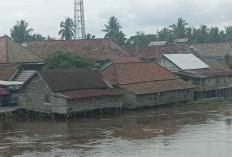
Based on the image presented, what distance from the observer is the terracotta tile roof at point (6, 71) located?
160 ft

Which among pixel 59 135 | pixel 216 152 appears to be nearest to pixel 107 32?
pixel 59 135

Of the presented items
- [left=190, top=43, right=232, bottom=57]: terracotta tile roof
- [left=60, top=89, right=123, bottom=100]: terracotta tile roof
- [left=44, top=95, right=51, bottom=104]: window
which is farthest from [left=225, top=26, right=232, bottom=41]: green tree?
[left=44, top=95, right=51, bottom=104]: window

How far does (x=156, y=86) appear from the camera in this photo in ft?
158

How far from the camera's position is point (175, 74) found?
55.0m

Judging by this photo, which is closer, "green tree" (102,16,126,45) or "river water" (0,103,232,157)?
"river water" (0,103,232,157)

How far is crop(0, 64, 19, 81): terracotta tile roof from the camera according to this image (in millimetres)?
48641

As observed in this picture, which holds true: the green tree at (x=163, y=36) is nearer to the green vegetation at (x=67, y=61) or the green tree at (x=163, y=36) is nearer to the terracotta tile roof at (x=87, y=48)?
the terracotta tile roof at (x=87, y=48)

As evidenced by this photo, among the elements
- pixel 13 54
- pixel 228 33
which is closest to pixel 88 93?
pixel 13 54

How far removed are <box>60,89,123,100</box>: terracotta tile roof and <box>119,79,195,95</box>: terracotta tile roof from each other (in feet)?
6.70

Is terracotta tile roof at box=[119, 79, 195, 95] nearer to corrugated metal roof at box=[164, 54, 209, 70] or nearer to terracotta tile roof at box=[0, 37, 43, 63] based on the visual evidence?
corrugated metal roof at box=[164, 54, 209, 70]

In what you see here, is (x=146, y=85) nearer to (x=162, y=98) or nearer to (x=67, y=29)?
(x=162, y=98)

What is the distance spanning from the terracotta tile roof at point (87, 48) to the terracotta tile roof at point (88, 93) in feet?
60.7

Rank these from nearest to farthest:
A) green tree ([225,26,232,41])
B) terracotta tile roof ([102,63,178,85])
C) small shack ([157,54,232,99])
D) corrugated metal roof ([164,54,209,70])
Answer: terracotta tile roof ([102,63,178,85]), small shack ([157,54,232,99]), corrugated metal roof ([164,54,209,70]), green tree ([225,26,232,41])

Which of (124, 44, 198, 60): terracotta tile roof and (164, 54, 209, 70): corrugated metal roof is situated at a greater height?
(124, 44, 198, 60): terracotta tile roof
